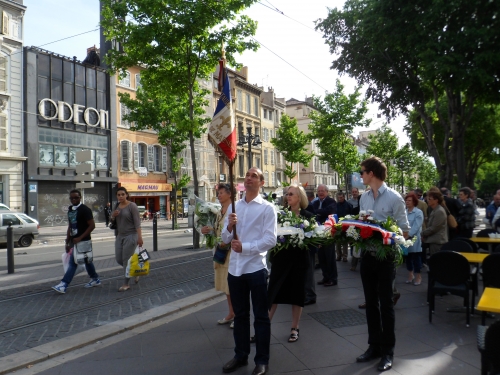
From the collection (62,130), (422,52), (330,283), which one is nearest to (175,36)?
(422,52)

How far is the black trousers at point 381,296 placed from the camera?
4359 millimetres

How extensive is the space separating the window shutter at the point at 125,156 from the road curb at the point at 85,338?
107 ft

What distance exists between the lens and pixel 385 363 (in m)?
4.29

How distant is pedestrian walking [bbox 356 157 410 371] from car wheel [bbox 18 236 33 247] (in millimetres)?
17987

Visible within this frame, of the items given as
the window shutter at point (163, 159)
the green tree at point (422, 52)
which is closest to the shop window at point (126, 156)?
the window shutter at point (163, 159)

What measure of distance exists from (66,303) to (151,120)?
21.6 m

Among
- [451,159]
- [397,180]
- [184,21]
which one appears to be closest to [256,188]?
[184,21]

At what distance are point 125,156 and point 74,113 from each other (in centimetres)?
621

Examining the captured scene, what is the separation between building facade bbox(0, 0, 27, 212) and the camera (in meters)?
28.4

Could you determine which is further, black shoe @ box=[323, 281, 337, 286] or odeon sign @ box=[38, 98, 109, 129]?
odeon sign @ box=[38, 98, 109, 129]

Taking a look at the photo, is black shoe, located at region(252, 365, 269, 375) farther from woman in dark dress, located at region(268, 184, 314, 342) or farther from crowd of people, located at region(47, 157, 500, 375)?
woman in dark dress, located at region(268, 184, 314, 342)

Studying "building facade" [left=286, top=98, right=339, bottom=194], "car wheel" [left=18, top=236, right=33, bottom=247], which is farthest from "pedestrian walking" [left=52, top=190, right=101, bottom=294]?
"building facade" [left=286, top=98, right=339, bottom=194]

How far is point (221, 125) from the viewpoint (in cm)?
460

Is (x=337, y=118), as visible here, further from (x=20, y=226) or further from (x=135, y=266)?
(x=135, y=266)
